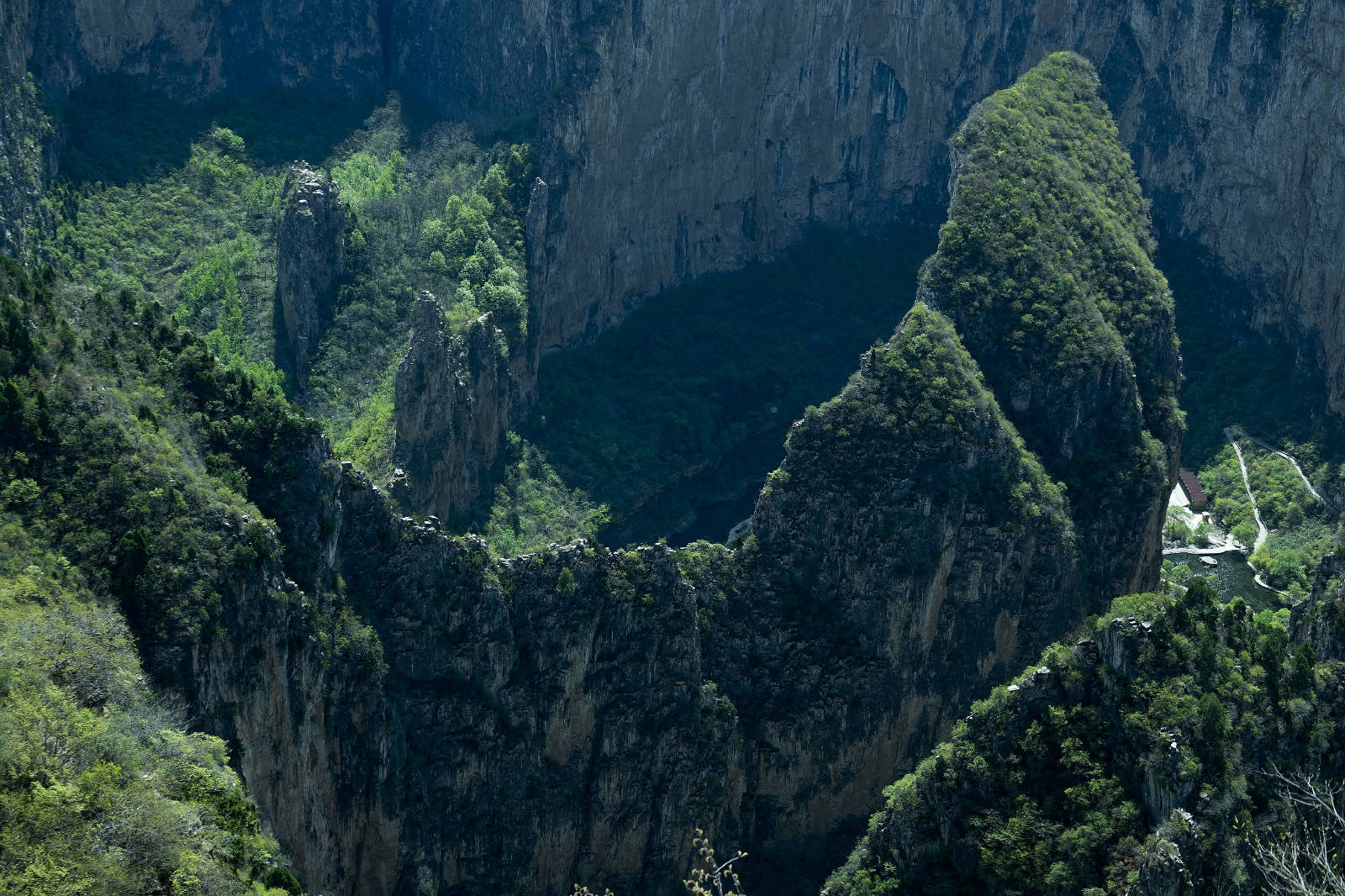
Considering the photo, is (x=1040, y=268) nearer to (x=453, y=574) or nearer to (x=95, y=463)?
(x=453, y=574)

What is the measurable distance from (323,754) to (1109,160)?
67747 mm

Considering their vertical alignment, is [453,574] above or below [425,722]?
above

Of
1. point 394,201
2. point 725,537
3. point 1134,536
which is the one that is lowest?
point 725,537

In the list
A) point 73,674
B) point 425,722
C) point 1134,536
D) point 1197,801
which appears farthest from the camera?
point 1134,536

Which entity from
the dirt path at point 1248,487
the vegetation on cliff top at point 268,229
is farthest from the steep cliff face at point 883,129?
the dirt path at point 1248,487

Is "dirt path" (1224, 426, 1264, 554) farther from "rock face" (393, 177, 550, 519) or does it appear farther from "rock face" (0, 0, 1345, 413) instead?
"rock face" (393, 177, 550, 519)

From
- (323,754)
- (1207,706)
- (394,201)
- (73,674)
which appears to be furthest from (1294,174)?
(73,674)

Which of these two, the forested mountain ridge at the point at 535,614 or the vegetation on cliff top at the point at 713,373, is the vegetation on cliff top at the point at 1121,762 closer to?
the forested mountain ridge at the point at 535,614

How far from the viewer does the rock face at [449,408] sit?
11606 centimetres

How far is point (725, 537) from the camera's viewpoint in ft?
430

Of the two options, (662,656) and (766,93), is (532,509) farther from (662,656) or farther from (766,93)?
(766,93)

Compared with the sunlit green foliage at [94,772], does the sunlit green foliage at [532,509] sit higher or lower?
lower

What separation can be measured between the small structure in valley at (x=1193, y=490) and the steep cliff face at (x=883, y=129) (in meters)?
10.6

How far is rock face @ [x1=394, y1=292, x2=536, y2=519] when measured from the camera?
381ft
